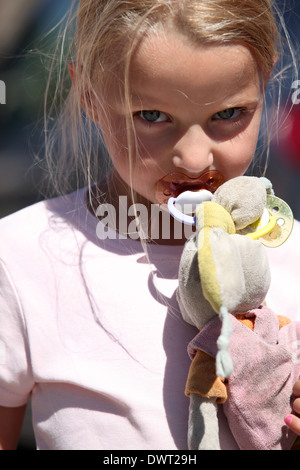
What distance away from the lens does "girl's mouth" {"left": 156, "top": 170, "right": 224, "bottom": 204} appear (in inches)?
32.7

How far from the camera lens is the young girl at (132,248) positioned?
2.59 feet

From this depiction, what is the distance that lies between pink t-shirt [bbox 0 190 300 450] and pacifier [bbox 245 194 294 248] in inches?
6.2

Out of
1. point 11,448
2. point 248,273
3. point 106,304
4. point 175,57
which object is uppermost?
point 175,57

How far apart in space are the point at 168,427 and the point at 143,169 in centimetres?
36

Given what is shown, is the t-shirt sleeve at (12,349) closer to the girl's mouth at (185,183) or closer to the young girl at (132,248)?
the young girl at (132,248)

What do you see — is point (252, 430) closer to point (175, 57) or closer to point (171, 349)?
point (171, 349)

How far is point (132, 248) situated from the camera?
0.94m

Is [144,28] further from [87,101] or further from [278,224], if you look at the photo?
[278,224]

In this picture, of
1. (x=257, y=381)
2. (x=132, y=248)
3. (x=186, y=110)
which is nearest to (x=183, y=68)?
(x=186, y=110)

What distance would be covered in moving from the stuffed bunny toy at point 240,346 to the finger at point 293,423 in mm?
11

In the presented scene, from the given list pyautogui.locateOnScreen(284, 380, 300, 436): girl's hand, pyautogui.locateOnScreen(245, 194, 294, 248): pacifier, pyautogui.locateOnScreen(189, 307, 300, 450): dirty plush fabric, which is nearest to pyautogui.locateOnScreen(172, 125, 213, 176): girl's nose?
pyautogui.locateOnScreen(245, 194, 294, 248): pacifier

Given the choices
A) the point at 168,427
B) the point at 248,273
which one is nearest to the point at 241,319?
the point at 248,273

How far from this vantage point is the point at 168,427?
79 centimetres

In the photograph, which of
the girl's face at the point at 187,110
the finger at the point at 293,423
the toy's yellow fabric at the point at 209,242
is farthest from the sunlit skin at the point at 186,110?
the finger at the point at 293,423
